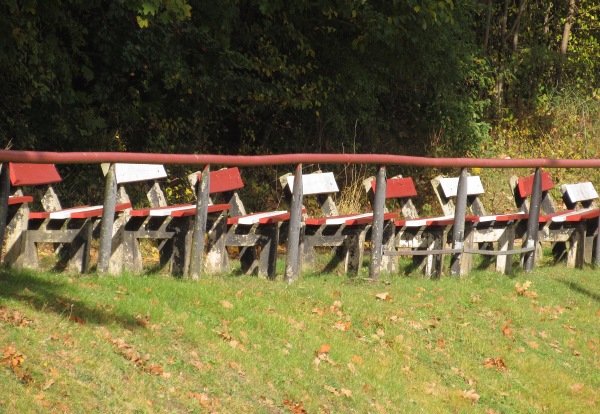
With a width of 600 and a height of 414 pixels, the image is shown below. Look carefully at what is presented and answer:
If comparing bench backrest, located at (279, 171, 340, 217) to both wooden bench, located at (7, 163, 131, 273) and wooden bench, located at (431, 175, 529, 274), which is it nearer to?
wooden bench, located at (431, 175, 529, 274)

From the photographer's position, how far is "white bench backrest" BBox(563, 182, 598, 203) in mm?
14469

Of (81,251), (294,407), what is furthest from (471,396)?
(81,251)

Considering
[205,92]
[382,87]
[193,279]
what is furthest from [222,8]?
[193,279]

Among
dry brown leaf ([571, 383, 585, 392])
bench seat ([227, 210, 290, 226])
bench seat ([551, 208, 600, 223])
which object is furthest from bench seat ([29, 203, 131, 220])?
bench seat ([551, 208, 600, 223])

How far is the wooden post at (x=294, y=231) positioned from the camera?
33.8 feet

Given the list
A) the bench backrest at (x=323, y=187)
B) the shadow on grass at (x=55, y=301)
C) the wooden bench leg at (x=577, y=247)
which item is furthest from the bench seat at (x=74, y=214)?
the wooden bench leg at (x=577, y=247)

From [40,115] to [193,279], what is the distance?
724cm

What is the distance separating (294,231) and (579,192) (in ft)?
18.3

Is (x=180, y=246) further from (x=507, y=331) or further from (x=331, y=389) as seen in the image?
(x=507, y=331)

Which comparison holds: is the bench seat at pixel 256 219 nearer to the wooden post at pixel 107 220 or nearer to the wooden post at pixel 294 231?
the wooden post at pixel 294 231

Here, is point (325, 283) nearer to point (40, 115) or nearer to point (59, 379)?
point (59, 379)

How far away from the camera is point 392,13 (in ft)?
56.7

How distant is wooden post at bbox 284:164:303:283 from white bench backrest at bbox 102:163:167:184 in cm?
129

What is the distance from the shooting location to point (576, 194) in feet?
47.9
